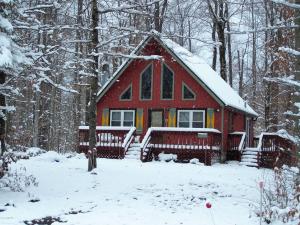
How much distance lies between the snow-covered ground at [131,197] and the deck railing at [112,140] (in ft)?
17.9

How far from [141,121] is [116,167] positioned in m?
9.24

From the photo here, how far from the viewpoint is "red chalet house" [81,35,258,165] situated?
74.1 ft

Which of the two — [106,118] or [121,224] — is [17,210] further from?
[106,118]

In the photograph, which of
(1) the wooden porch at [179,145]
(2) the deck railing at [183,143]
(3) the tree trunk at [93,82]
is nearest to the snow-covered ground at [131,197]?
(3) the tree trunk at [93,82]

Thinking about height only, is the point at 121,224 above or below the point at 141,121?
below

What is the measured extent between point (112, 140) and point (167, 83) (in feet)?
16.8

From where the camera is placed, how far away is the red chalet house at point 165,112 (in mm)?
22594

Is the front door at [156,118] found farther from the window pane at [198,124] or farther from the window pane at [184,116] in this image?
the window pane at [198,124]

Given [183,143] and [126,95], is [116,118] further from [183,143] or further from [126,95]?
[183,143]

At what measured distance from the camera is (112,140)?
76.9 feet

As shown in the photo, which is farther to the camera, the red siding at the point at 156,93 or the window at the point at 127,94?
the window at the point at 127,94

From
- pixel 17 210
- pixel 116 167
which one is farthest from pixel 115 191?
pixel 116 167

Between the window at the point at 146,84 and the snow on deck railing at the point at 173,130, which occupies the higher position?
the window at the point at 146,84

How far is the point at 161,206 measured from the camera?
422 inches
